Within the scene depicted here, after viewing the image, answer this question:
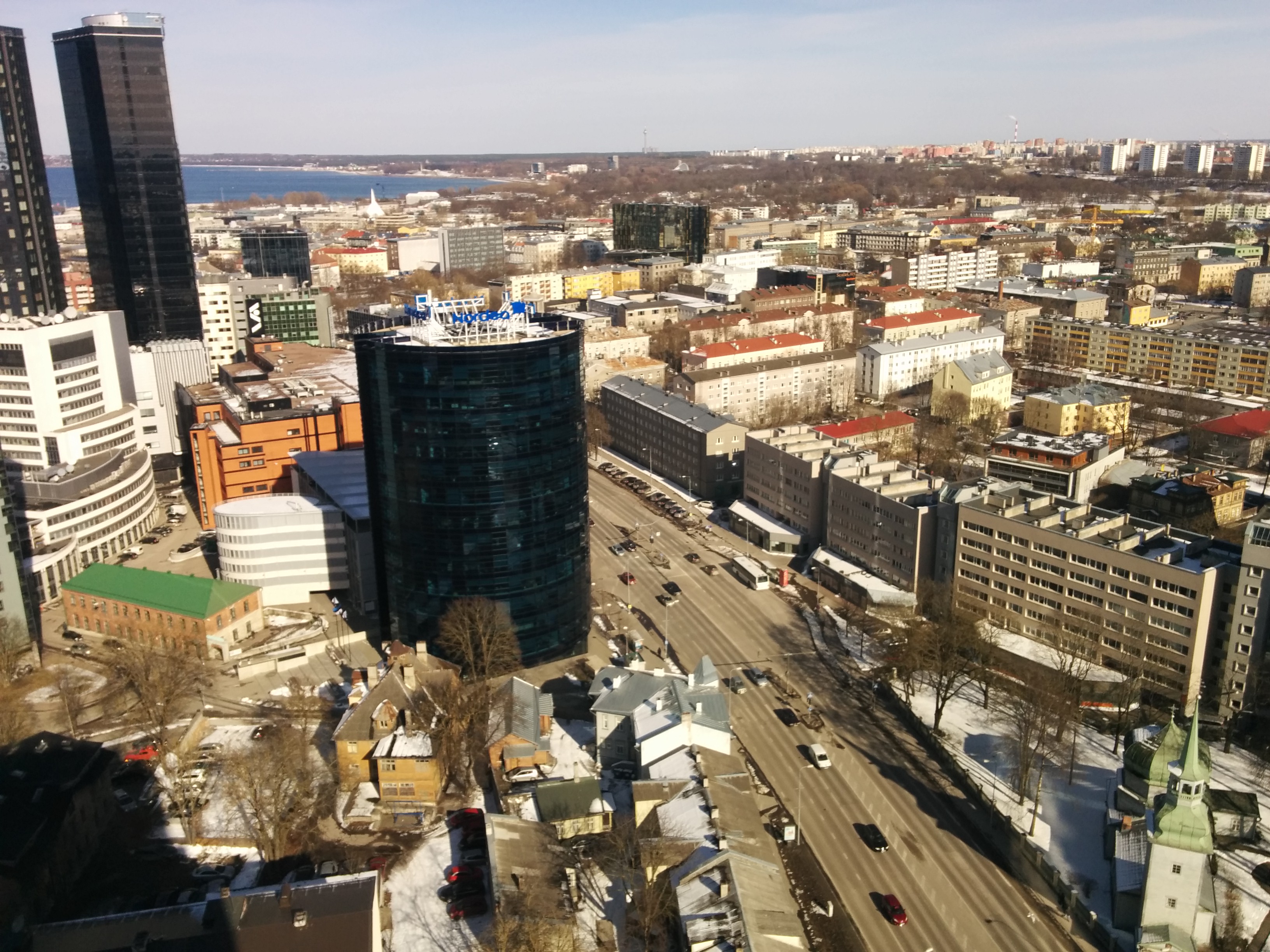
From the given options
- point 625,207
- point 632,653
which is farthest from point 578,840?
point 625,207

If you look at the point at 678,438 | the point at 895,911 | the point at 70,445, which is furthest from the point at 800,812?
the point at 70,445

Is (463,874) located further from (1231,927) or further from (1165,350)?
(1165,350)

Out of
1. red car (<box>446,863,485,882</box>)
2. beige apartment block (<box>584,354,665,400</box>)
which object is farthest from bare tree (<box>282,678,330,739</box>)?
beige apartment block (<box>584,354,665,400</box>)

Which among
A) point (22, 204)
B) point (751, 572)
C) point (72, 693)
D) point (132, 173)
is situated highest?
point (132, 173)

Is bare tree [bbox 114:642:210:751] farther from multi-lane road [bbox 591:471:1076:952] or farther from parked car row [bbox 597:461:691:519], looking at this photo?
parked car row [bbox 597:461:691:519]

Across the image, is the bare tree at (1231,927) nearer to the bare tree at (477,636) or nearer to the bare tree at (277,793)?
the bare tree at (477,636)

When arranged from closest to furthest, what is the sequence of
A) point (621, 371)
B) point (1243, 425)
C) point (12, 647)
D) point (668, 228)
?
point (12, 647) < point (1243, 425) < point (621, 371) < point (668, 228)
